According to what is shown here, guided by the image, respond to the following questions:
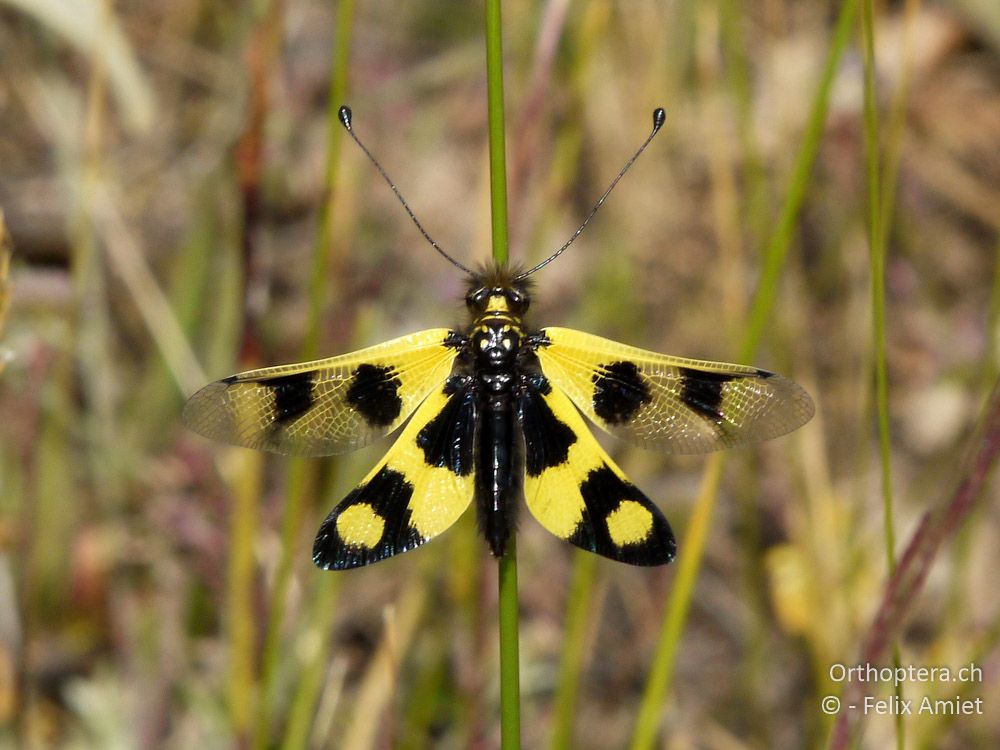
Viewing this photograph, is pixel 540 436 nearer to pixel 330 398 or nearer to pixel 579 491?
pixel 579 491

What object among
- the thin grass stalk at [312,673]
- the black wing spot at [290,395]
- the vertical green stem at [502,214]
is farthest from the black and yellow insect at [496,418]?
the thin grass stalk at [312,673]

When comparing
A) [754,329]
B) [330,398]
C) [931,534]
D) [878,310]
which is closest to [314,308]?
[330,398]

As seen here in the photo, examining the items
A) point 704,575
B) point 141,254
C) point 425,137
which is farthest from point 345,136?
point 704,575

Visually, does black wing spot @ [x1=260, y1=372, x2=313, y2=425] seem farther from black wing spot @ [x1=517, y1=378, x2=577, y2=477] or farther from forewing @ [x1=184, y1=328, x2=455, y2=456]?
black wing spot @ [x1=517, y1=378, x2=577, y2=477]

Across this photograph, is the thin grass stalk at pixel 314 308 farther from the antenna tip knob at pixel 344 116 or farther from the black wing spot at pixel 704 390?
the black wing spot at pixel 704 390

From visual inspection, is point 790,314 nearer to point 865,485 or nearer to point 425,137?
point 865,485

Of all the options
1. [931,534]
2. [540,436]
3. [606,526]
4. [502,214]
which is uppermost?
[502,214]

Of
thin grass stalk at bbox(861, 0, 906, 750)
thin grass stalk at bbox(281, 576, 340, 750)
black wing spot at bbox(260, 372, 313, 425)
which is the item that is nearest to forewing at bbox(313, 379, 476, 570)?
black wing spot at bbox(260, 372, 313, 425)
